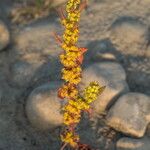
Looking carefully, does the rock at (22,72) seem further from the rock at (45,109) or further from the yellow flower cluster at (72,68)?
the yellow flower cluster at (72,68)

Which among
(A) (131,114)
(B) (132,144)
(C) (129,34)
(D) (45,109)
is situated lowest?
(B) (132,144)

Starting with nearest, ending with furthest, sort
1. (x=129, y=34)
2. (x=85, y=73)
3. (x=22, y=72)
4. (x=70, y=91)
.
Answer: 1. (x=70, y=91)
2. (x=85, y=73)
3. (x=22, y=72)
4. (x=129, y=34)

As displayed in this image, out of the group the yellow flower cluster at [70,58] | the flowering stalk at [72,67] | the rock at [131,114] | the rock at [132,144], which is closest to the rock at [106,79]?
the rock at [131,114]

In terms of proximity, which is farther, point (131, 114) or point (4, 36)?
point (4, 36)

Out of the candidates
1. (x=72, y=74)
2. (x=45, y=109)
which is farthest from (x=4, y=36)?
(x=72, y=74)

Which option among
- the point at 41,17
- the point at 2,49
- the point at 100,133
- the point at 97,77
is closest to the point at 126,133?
the point at 100,133

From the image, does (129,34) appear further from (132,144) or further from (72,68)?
(72,68)
